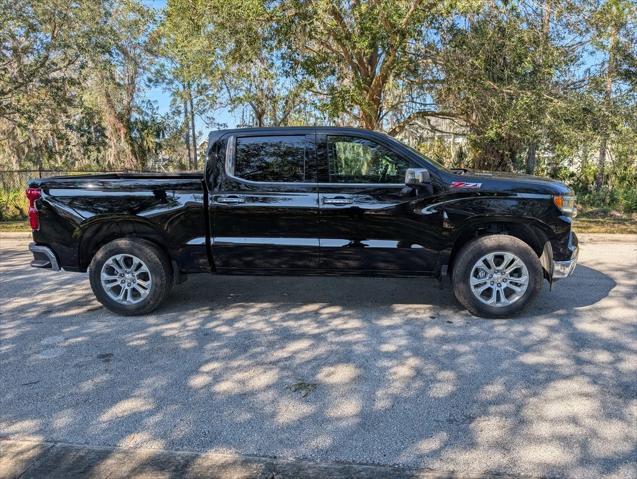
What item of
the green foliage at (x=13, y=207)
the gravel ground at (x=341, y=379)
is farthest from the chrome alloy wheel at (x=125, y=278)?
the green foliage at (x=13, y=207)

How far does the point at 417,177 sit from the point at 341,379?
2134mm

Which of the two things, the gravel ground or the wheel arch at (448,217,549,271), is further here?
the wheel arch at (448,217,549,271)

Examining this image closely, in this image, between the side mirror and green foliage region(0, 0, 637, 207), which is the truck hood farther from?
green foliage region(0, 0, 637, 207)

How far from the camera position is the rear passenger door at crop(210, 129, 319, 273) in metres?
5.20

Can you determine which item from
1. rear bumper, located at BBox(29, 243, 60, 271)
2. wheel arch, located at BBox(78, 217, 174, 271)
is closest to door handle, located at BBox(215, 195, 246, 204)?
wheel arch, located at BBox(78, 217, 174, 271)

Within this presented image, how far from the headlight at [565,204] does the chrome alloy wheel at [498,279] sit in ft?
2.24

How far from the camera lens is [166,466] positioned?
276 centimetres

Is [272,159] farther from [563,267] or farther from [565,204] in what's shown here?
[563,267]

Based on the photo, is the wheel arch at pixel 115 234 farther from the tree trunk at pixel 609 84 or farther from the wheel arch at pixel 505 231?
the tree trunk at pixel 609 84

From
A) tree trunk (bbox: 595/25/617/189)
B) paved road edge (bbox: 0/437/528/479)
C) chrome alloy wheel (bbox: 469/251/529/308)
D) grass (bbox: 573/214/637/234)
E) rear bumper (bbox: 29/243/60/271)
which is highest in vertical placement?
tree trunk (bbox: 595/25/617/189)

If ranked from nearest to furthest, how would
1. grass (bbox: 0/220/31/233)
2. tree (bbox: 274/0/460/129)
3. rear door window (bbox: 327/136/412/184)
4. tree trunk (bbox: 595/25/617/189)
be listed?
rear door window (bbox: 327/136/412/184), tree (bbox: 274/0/460/129), tree trunk (bbox: 595/25/617/189), grass (bbox: 0/220/31/233)

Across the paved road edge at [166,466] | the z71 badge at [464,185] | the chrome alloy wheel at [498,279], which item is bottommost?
the paved road edge at [166,466]

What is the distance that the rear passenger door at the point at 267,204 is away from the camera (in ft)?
17.1

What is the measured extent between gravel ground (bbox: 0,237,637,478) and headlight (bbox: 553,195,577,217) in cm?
107
